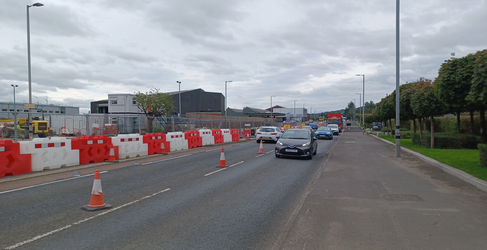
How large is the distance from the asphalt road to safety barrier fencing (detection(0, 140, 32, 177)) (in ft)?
4.06

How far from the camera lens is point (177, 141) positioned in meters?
19.7

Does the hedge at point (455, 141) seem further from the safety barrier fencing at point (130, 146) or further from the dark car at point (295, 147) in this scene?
the safety barrier fencing at point (130, 146)

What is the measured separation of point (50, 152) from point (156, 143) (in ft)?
20.6

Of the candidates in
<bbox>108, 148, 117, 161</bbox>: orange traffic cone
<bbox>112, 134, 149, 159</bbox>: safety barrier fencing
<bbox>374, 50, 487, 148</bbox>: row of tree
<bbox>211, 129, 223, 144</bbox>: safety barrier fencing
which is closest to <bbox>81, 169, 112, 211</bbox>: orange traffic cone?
<bbox>108, 148, 117, 161</bbox>: orange traffic cone

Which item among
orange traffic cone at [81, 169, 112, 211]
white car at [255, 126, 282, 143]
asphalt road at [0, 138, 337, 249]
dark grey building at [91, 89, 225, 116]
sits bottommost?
Result: asphalt road at [0, 138, 337, 249]

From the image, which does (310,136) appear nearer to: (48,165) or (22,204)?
(48,165)

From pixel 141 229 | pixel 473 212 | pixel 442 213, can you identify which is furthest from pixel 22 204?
pixel 473 212

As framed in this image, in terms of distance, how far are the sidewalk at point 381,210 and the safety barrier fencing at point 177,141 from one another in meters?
10.1

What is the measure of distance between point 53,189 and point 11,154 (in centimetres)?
302

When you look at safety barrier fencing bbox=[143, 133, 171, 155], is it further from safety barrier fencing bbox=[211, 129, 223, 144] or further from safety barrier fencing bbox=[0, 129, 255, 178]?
safety barrier fencing bbox=[211, 129, 223, 144]

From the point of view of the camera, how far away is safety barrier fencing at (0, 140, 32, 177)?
400 inches

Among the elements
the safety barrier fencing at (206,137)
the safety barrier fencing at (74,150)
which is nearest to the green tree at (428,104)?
the safety barrier fencing at (206,137)

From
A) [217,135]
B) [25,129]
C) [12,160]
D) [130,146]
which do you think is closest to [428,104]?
[217,135]

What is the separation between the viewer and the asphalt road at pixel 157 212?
5.01 m
